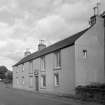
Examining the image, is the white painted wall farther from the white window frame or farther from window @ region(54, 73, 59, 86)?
window @ region(54, 73, 59, 86)

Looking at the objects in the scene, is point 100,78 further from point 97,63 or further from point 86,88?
point 86,88

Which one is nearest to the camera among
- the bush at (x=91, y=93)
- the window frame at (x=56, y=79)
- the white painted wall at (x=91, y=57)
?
the bush at (x=91, y=93)

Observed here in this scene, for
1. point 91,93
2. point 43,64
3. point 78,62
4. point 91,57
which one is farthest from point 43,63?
point 91,93

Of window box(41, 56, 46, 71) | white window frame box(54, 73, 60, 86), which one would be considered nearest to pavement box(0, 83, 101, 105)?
white window frame box(54, 73, 60, 86)

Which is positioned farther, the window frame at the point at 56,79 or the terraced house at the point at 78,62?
the window frame at the point at 56,79

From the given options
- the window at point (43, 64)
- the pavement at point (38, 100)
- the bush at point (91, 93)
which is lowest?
the pavement at point (38, 100)

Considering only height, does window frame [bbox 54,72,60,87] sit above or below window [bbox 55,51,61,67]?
below

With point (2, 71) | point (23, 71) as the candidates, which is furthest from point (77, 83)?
point (2, 71)

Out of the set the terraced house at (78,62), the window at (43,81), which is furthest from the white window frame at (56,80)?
the window at (43,81)

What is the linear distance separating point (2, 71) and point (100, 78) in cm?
7142

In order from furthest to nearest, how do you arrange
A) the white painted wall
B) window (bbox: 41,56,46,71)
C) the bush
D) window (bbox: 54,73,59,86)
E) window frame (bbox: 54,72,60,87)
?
window (bbox: 41,56,46,71)
window (bbox: 54,73,59,86)
window frame (bbox: 54,72,60,87)
the white painted wall
the bush

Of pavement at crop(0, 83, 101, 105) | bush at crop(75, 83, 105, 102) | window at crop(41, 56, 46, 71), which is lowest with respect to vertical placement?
pavement at crop(0, 83, 101, 105)

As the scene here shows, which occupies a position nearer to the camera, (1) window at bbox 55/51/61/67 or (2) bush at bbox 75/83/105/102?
(2) bush at bbox 75/83/105/102

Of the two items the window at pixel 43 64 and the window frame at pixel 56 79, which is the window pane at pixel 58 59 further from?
the window at pixel 43 64
